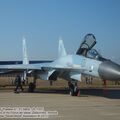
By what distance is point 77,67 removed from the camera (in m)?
18.2

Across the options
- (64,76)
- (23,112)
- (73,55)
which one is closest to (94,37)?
(73,55)

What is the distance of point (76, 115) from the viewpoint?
34.6 feet

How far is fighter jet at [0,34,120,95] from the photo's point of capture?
52.1ft

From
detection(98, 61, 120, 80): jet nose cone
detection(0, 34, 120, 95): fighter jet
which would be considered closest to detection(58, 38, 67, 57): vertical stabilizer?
detection(0, 34, 120, 95): fighter jet

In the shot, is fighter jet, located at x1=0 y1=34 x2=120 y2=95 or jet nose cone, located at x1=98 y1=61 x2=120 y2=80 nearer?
jet nose cone, located at x1=98 y1=61 x2=120 y2=80

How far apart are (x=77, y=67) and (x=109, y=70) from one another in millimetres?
2947

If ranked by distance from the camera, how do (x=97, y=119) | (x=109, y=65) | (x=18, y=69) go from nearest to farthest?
(x=97, y=119) < (x=109, y=65) < (x=18, y=69)

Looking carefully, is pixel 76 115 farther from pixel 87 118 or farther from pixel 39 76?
pixel 39 76

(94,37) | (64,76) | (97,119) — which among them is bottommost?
(97,119)

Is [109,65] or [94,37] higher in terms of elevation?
[94,37]

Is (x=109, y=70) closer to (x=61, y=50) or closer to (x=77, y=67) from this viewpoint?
(x=77, y=67)

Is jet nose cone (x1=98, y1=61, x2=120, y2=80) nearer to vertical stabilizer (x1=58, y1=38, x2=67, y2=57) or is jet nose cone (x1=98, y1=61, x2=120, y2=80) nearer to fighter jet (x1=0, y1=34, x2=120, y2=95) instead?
fighter jet (x1=0, y1=34, x2=120, y2=95)

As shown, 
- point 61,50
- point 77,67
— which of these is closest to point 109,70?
point 77,67

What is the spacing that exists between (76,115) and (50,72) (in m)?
9.71
